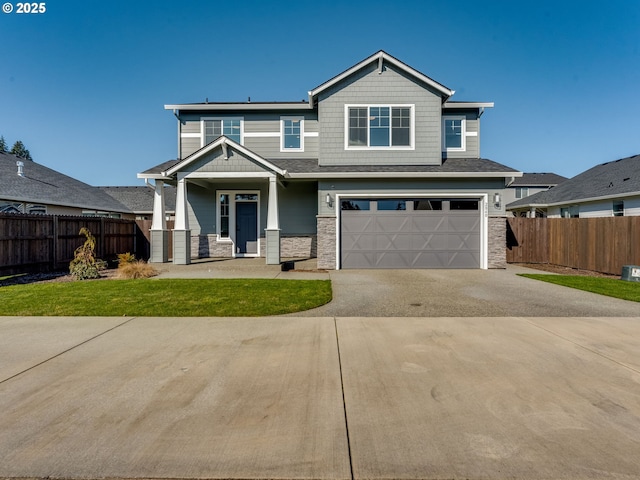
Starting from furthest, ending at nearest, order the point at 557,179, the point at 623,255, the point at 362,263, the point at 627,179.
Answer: the point at 557,179, the point at 627,179, the point at 362,263, the point at 623,255

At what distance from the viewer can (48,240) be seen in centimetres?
1277

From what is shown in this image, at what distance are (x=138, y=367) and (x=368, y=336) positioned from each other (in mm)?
3032

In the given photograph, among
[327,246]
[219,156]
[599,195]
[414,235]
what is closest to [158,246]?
[219,156]

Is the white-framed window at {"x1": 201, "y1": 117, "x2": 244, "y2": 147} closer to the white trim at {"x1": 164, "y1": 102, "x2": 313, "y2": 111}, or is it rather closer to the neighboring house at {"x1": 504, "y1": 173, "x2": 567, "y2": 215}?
the white trim at {"x1": 164, "y1": 102, "x2": 313, "y2": 111}

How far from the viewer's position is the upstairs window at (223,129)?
1652cm

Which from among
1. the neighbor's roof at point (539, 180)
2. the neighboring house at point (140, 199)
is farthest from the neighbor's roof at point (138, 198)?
the neighbor's roof at point (539, 180)

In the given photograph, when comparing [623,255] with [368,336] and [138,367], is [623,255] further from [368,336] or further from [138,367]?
[138,367]

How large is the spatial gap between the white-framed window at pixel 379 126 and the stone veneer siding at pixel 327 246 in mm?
3547

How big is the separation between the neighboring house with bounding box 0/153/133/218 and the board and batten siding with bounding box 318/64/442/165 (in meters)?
13.2

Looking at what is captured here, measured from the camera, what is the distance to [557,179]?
39.0 metres

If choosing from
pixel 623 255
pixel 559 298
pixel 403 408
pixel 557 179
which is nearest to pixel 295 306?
pixel 403 408

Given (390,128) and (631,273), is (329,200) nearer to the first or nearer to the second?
(390,128)

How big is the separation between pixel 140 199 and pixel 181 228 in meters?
18.5

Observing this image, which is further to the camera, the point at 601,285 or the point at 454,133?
the point at 454,133
